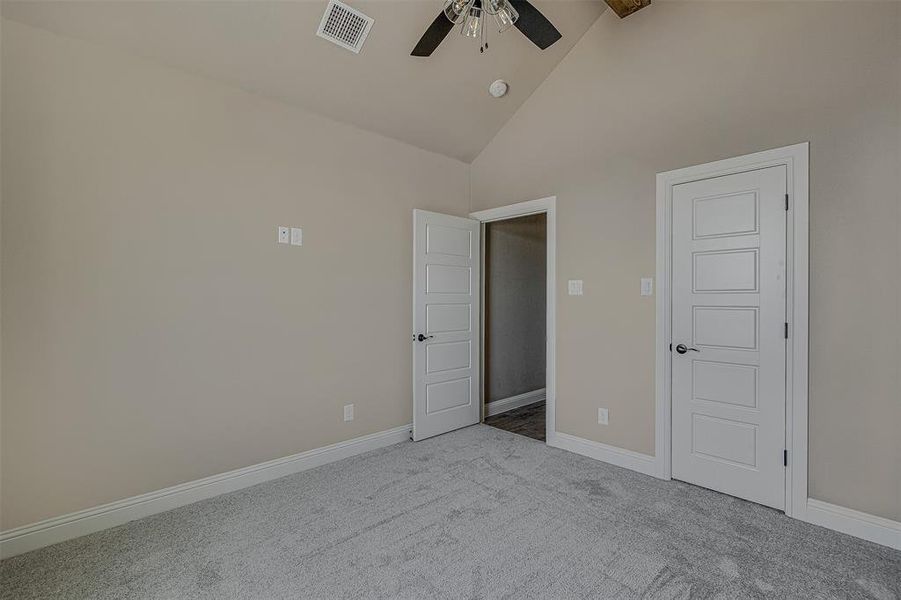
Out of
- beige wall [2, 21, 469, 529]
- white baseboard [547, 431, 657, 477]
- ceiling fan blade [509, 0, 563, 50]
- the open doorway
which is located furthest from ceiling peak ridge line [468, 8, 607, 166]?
white baseboard [547, 431, 657, 477]

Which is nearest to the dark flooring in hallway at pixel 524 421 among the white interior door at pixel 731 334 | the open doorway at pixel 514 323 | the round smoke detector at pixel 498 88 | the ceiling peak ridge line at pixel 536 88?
the open doorway at pixel 514 323

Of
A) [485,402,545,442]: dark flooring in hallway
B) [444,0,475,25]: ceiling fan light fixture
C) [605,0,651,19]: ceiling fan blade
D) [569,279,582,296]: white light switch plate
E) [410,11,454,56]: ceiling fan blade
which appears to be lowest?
[485,402,545,442]: dark flooring in hallway

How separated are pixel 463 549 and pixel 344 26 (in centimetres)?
324

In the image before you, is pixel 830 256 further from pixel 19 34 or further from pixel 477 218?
pixel 19 34

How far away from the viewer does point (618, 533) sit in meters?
2.32

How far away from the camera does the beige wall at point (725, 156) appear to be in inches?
89.0

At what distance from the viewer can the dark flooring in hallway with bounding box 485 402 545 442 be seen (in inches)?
163

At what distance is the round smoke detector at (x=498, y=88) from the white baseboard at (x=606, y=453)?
3.01 meters

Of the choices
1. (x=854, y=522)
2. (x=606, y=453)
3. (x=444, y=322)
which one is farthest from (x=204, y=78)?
(x=854, y=522)

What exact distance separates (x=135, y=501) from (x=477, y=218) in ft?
11.6

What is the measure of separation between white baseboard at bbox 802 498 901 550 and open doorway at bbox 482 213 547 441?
2.25m

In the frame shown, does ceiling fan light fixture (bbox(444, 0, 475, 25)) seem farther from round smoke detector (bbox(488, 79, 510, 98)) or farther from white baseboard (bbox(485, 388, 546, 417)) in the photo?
white baseboard (bbox(485, 388, 546, 417))

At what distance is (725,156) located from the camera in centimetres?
278

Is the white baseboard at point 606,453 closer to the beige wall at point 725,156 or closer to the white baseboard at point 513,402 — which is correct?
the beige wall at point 725,156
